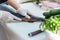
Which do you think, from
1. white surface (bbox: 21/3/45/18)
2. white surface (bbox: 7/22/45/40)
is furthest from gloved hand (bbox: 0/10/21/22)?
white surface (bbox: 21/3/45/18)

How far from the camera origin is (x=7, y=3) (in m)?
1.54

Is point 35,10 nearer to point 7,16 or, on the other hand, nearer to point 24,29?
point 7,16

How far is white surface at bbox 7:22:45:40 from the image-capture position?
3.19 feet

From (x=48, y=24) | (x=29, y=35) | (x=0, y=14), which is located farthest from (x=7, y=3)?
(x=48, y=24)

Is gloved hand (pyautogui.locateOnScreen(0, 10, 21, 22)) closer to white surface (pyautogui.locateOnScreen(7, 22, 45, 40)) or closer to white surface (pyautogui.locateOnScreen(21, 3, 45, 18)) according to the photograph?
white surface (pyautogui.locateOnScreen(7, 22, 45, 40))

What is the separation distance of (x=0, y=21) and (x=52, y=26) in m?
0.63

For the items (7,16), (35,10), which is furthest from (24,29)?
(35,10)

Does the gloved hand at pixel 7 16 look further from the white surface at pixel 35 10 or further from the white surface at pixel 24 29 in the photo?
the white surface at pixel 35 10

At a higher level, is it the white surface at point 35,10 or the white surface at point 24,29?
the white surface at point 35,10

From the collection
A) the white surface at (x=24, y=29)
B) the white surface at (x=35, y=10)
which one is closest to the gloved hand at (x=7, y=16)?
the white surface at (x=24, y=29)

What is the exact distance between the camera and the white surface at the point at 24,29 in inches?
38.3

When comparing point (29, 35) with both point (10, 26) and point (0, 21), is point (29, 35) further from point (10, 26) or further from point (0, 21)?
point (0, 21)

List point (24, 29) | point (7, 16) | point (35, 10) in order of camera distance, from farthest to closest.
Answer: point (35, 10), point (7, 16), point (24, 29)

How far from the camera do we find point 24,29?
3.62ft
